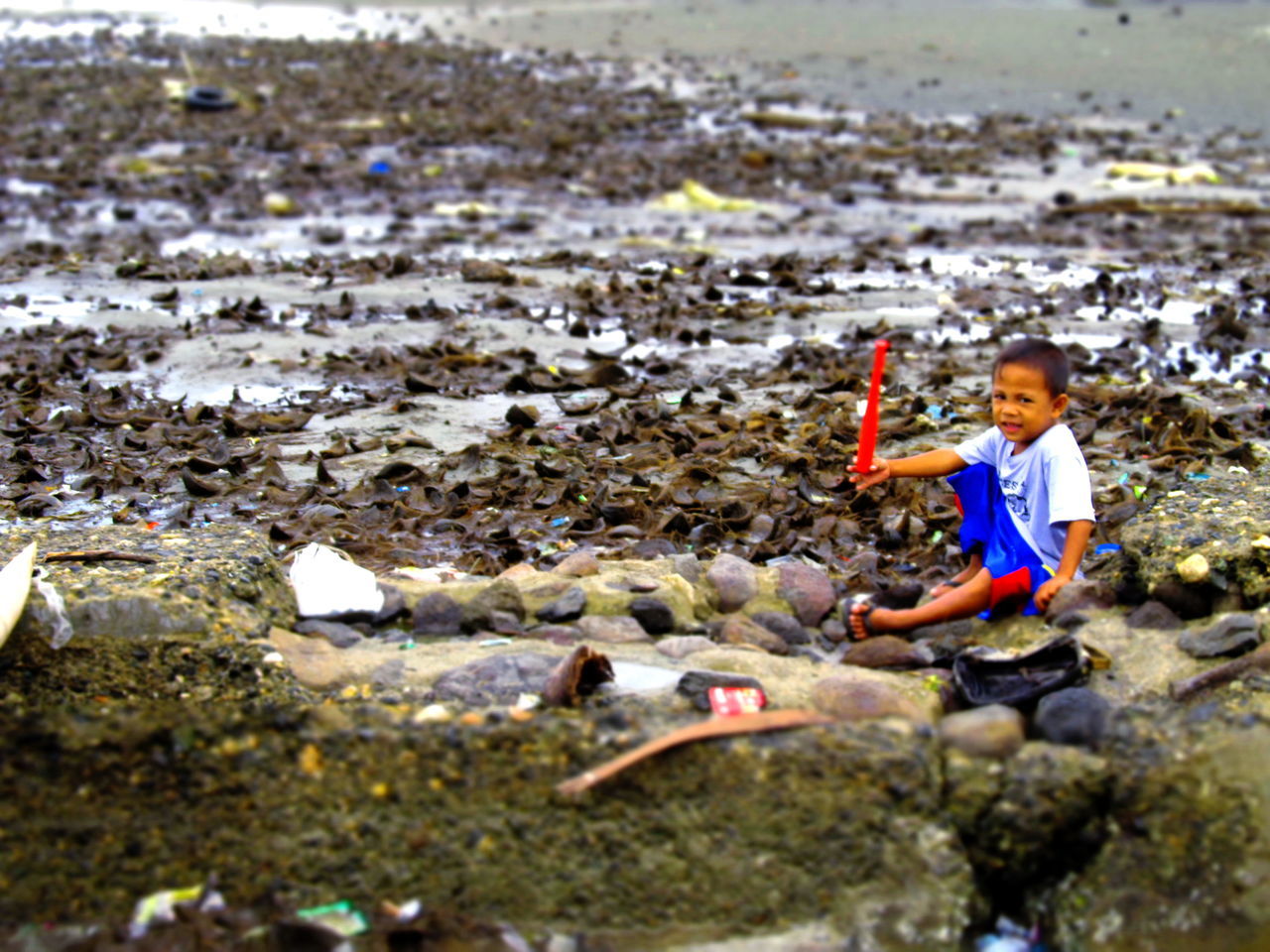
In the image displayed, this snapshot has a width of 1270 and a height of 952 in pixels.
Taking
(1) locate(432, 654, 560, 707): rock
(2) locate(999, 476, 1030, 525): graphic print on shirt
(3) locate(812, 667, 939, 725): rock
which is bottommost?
(1) locate(432, 654, 560, 707): rock

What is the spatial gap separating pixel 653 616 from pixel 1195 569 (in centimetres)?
141

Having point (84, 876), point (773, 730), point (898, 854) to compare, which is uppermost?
point (773, 730)

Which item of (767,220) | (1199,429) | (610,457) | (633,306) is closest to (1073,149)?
(767,220)

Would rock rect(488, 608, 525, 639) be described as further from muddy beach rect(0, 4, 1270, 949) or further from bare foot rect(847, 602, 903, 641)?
bare foot rect(847, 602, 903, 641)

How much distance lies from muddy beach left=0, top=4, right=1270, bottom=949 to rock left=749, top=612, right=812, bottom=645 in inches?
0.7

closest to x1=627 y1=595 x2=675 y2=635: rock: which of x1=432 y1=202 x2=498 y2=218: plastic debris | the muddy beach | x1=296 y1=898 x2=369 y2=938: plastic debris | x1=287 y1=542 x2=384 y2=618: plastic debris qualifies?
the muddy beach

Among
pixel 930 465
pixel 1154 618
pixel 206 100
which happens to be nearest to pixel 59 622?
pixel 930 465

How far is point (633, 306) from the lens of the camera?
7137 mm

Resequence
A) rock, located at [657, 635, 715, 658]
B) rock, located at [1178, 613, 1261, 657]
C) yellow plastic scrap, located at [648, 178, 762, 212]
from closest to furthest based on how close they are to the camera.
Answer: rock, located at [1178, 613, 1261, 657]
rock, located at [657, 635, 715, 658]
yellow plastic scrap, located at [648, 178, 762, 212]

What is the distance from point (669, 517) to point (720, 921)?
6.33 feet

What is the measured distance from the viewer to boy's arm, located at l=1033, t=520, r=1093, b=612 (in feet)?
11.2

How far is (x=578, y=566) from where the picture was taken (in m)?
3.72

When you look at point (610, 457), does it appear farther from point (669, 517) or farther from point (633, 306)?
point (633, 306)

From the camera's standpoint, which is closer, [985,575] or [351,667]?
[351,667]
